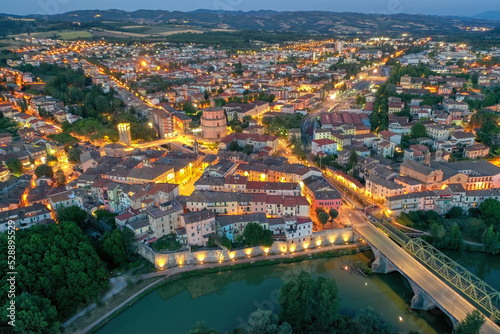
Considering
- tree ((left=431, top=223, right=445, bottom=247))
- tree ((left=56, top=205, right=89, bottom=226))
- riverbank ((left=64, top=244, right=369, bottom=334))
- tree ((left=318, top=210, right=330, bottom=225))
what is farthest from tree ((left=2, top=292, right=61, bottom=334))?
tree ((left=431, top=223, right=445, bottom=247))

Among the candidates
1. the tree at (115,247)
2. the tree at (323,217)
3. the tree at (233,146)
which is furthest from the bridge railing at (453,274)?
the tree at (233,146)

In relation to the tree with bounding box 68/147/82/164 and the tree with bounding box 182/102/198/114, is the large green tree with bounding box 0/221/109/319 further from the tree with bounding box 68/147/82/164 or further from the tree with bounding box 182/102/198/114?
the tree with bounding box 182/102/198/114

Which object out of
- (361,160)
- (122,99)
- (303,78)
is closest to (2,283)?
(361,160)

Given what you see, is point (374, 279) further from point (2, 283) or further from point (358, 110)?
point (358, 110)

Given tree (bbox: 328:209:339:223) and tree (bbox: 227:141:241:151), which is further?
tree (bbox: 227:141:241:151)

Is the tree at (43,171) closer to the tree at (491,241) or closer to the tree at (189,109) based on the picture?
the tree at (189,109)

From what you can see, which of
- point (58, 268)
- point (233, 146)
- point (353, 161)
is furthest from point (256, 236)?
point (233, 146)
